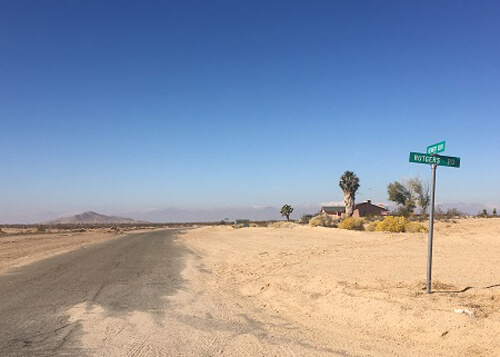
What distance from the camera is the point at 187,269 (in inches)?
615

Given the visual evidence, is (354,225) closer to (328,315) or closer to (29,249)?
(29,249)

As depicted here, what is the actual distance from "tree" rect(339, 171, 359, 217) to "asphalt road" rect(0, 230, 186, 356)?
1908 inches

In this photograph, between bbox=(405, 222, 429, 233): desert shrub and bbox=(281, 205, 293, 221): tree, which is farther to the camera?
bbox=(281, 205, 293, 221): tree

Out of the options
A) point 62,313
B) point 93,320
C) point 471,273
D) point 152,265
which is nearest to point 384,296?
point 471,273

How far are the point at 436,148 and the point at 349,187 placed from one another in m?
55.9

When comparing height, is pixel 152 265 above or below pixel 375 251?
below

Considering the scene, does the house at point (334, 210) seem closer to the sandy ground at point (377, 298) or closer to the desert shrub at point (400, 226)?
the desert shrub at point (400, 226)

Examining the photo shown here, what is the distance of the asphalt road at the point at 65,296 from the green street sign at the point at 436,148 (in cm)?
660

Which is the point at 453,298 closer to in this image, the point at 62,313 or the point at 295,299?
the point at 295,299

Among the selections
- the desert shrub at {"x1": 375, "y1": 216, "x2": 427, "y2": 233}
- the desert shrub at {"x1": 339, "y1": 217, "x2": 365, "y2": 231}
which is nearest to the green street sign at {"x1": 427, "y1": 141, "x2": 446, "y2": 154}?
the desert shrub at {"x1": 375, "y1": 216, "x2": 427, "y2": 233}

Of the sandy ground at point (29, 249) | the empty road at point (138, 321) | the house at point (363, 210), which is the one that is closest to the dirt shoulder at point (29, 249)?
the sandy ground at point (29, 249)

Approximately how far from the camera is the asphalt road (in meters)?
6.43

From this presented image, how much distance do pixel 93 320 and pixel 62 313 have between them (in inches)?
43.3

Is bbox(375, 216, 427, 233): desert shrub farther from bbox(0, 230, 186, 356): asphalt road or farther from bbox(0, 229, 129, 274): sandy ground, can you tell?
bbox(0, 229, 129, 274): sandy ground
